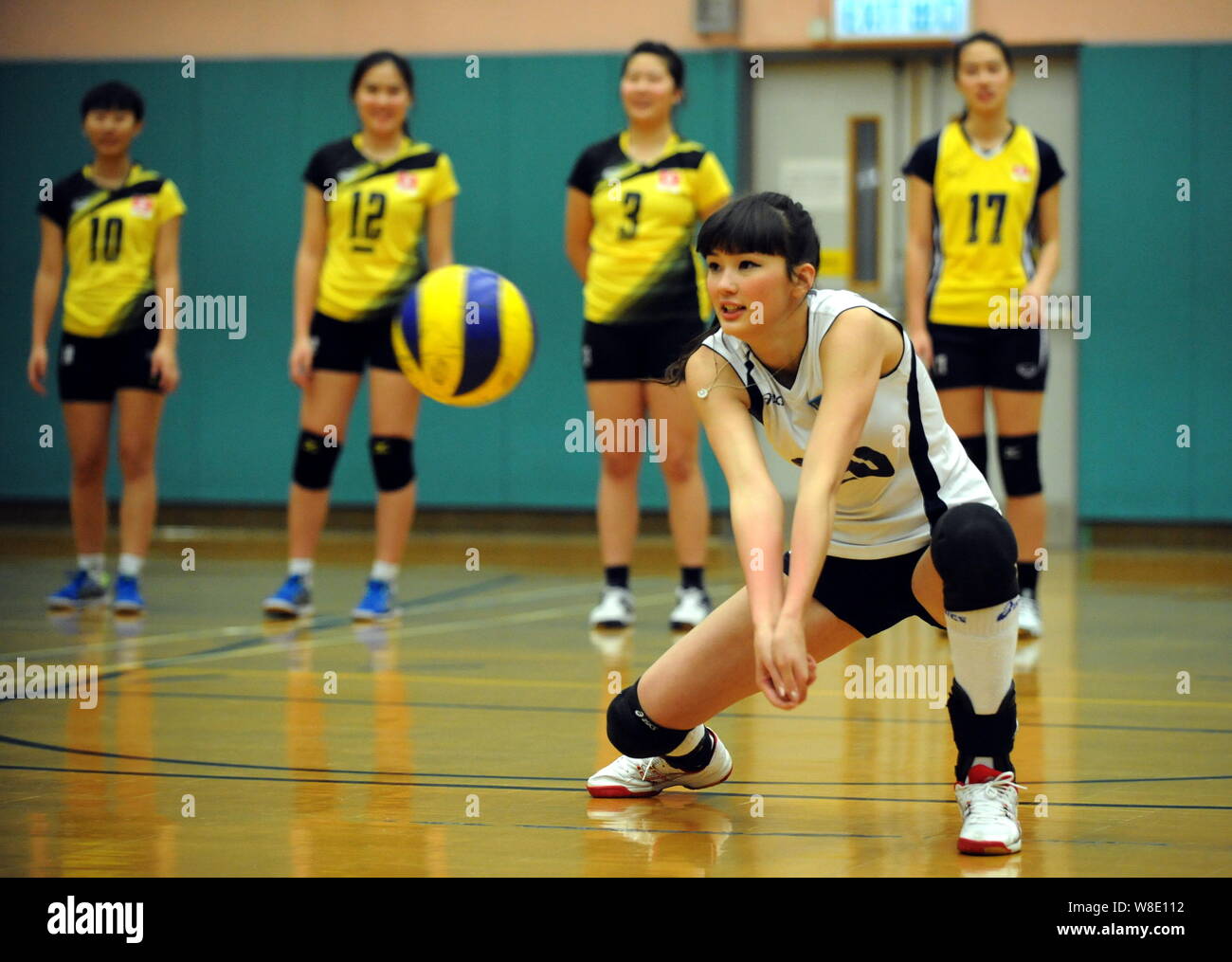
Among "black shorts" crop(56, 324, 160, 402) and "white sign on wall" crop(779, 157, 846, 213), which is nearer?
"black shorts" crop(56, 324, 160, 402)

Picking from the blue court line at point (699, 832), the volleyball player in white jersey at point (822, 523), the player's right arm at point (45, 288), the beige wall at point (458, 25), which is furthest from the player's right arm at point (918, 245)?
the beige wall at point (458, 25)

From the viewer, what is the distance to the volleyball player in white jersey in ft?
8.71

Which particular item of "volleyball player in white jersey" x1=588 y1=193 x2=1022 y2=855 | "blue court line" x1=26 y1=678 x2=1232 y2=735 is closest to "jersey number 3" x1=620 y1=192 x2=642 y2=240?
"blue court line" x1=26 y1=678 x2=1232 y2=735

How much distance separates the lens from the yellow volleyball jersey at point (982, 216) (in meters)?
5.29

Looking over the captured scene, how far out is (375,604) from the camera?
573cm

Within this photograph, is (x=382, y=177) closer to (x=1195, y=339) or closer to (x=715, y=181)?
(x=715, y=181)

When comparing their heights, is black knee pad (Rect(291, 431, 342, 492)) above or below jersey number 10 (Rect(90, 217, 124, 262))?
below

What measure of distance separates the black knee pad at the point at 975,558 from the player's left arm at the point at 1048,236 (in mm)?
2780

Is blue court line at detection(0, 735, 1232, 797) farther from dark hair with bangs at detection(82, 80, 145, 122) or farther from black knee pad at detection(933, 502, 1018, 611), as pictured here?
dark hair with bangs at detection(82, 80, 145, 122)

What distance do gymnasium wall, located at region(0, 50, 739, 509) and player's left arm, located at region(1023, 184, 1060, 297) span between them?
3.74 meters

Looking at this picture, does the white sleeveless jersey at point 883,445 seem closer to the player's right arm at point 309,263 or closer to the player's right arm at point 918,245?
the player's right arm at point 918,245

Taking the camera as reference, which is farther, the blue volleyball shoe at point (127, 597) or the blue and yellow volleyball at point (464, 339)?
the blue volleyball shoe at point (127, 597)

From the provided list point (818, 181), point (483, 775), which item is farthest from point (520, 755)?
point (818, 181)
